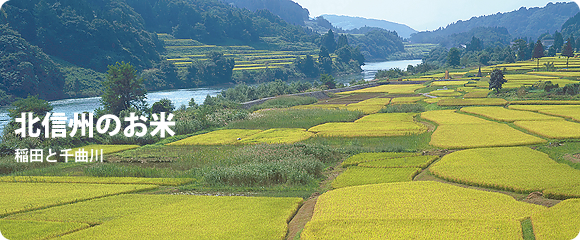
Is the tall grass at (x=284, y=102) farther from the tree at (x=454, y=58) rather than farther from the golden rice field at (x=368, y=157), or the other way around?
the tree at (x=454, y=58)

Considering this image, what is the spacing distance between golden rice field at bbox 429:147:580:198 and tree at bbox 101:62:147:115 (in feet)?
112

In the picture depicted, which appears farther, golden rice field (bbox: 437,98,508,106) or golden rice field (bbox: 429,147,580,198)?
golden rice field (bbox: 437,98,508,106)

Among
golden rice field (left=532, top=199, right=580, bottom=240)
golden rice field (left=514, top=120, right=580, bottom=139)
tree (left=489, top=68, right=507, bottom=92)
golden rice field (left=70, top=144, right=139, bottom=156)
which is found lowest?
golden rice field (left=70, top=144, right=139, bottom=156)

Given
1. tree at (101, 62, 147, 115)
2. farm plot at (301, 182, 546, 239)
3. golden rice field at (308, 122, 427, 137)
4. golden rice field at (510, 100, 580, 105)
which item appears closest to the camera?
farm plot at (301, 182, 546, 239)

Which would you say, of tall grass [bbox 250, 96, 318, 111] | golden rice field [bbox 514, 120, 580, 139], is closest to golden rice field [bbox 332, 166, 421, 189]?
golden rice field [bbox 514, 120, 580, 139]

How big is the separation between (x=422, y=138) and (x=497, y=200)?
1359 cm

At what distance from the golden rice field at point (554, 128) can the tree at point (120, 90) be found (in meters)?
35.1

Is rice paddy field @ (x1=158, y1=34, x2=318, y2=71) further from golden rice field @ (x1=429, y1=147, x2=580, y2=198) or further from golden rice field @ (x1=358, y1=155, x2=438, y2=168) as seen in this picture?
golden rice field @ (x1=429, y1=147, x2=580, y2=198)

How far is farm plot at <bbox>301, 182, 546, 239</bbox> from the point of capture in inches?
440

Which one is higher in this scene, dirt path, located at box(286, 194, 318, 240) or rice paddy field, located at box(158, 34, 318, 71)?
rice paddy field, located at box(158, 34, 318, 71)

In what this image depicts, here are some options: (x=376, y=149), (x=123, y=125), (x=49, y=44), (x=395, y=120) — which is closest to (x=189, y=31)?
(x=49, y=44)

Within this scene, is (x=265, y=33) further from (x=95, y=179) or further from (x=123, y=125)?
(x=95, y=179)

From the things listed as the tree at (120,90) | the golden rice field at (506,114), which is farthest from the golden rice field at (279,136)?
the tree at (120,90)

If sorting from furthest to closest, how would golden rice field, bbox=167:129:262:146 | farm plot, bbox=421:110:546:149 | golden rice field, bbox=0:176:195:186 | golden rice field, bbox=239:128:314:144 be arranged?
golden rice field, bbox=167:129:262:146 → golden rice field, bbox=239:128:314:144 → farm plot, bbox=421:110:546:149 → golden rice field, bbox=0:176:195:186
